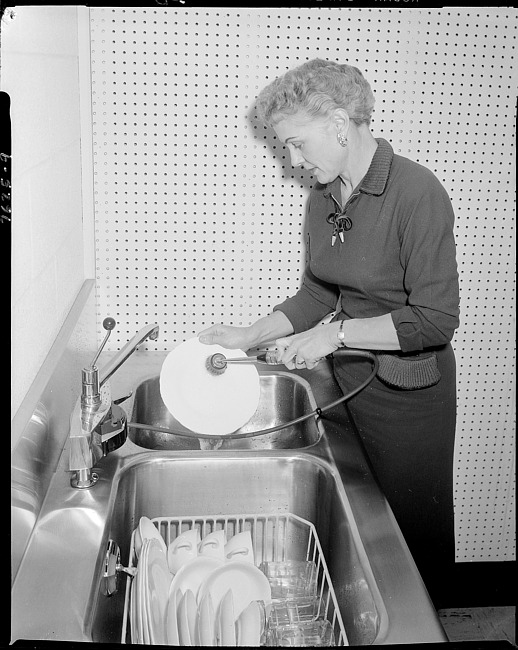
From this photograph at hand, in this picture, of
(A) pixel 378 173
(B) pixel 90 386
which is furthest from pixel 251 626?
(A) pixel 378 173

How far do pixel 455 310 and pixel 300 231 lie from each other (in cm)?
57

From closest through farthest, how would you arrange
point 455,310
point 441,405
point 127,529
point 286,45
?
point 127,529 → point 455,310 → point 441,405 → point 286,45

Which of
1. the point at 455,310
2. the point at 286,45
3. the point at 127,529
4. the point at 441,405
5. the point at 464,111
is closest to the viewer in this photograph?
the point at 127,529

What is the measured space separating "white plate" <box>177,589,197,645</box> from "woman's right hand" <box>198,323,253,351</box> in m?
0.70

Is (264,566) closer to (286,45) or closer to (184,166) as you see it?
(184,166)

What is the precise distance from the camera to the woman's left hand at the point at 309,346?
159cm

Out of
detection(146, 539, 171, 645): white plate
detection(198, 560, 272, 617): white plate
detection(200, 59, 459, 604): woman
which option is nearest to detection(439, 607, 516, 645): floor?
detection(200, 59, 459, 604): woman

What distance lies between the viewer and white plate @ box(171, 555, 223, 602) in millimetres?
1086

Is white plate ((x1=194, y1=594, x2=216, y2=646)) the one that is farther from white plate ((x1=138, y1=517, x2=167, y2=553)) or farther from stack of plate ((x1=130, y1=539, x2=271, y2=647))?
white plate ((x1=138, y1=517, x2=167, y2=553))

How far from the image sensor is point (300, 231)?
1.95 metres

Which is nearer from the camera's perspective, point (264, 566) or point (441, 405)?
point (264, 566)

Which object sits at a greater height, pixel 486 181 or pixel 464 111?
pixel 464 111

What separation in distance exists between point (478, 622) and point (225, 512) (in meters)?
1.28

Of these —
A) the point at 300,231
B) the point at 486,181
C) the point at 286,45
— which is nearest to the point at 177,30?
the point at 286,45
